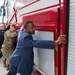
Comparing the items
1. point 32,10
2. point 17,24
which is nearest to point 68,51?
point 32,10

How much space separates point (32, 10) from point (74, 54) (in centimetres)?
174

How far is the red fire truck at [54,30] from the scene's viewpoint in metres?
2.69

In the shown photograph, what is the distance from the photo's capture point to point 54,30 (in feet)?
10.3

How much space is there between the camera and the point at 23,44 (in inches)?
141

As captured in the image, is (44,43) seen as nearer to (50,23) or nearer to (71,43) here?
(50,23)

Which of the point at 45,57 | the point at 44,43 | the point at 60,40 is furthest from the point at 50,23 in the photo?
the point at 45,57

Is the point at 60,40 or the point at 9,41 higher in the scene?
the point at 60,40

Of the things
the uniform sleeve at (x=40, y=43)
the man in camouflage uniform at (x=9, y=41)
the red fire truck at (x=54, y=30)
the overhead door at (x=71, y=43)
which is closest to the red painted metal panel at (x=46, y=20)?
the red fire truck at (x=54, y=30)

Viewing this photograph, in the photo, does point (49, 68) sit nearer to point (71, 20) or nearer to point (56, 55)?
point (56, 55)

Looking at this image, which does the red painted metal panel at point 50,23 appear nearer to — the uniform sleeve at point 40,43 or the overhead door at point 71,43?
the uniform sleeve at point 40,43

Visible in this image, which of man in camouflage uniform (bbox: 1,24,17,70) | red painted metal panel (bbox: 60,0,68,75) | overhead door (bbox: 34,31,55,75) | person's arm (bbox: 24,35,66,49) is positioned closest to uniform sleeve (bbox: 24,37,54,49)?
person's arm (bbox: 24,35,66,49)

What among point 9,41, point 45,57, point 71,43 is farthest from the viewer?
point 9,41

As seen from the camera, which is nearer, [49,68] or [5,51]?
[49,68]

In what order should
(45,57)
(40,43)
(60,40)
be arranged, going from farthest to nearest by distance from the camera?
(45,57), (40,43), (60,40)
